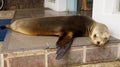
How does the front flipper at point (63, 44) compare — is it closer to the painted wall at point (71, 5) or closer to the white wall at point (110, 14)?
the white wall at point (110, 14)

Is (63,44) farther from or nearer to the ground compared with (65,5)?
nearer to the ground

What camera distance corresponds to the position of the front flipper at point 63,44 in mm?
982

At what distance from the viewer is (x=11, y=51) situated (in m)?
0.98

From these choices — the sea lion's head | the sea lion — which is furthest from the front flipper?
the sea lion's head

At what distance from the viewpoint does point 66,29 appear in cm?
117

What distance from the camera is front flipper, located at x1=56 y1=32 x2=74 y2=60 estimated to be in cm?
98

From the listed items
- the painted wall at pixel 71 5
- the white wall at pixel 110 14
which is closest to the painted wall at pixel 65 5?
the painted wall at pixel 71 5

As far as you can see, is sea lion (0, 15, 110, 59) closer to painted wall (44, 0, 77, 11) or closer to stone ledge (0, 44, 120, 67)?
stone ledge (0, 44, 120, 67)

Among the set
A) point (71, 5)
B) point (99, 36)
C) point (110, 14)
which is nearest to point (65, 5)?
point (71, 5)

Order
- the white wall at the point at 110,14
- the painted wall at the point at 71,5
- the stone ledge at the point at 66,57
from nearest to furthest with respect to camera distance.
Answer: the stone ledge at the point at 66,57 < the white wall at the point at 110,14 < the painted wall at the point at 71,5

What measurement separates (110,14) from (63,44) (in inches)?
15.3

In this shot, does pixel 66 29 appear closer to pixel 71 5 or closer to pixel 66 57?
pixel 66 57

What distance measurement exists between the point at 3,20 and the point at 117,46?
3.83 ft

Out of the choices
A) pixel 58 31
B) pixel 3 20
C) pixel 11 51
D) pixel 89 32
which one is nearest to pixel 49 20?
pixel 58 31
